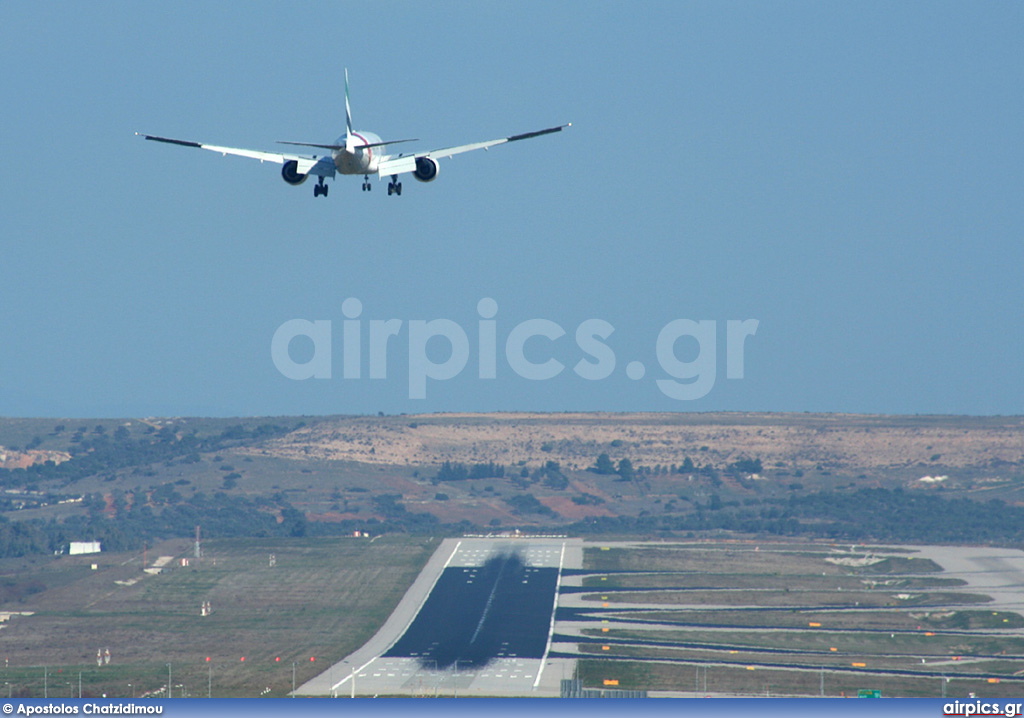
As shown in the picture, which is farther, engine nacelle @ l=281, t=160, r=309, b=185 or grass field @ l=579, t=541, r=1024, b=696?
grass field @ l=579, t=541, r=1024, b=696

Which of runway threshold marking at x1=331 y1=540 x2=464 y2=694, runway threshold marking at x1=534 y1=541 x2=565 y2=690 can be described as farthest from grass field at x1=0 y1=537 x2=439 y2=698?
runway threshold marking at x1=534 y1=541 x2=565 y2=690

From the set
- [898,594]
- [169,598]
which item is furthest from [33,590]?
[898,594]

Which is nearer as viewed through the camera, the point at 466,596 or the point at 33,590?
the point at 466,596

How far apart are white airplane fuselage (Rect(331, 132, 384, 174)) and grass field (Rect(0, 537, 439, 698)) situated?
4708 centimetres

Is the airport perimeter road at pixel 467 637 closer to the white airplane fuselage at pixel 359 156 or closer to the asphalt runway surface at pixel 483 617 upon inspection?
the asphalt runway surface at pixel 483 617

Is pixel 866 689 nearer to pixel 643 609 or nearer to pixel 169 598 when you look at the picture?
pixel 643 609

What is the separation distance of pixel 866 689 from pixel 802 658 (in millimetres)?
14475

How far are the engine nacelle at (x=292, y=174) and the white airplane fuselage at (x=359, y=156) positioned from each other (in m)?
2.03

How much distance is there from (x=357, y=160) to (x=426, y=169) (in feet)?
15.1

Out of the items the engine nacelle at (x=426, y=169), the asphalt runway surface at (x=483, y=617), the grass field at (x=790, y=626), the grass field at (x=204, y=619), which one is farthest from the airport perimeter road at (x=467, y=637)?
the engine nacelle at (x=426, y=169)

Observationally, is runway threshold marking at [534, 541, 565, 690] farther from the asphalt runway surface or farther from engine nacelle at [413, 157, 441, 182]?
engine nacelle at [413, 157, 441, 182]

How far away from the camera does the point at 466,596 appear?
151375 mm

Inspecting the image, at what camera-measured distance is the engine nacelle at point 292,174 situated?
232 ft

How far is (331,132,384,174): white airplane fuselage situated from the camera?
6925 centimetres
